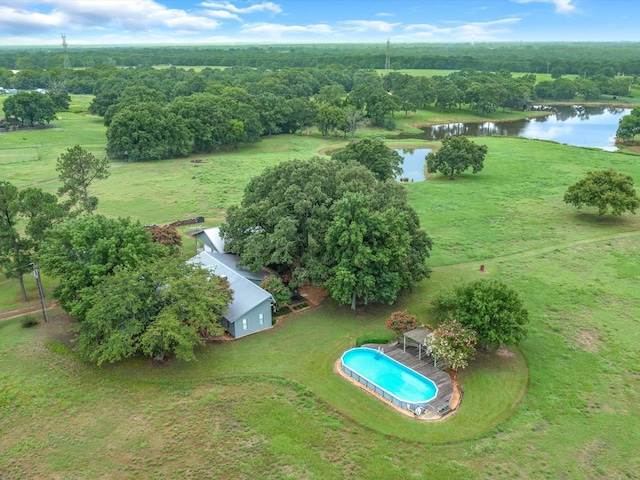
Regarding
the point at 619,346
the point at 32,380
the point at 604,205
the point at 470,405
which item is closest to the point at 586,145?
the point at 604,205

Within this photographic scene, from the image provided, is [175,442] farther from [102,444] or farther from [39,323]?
[39,323]

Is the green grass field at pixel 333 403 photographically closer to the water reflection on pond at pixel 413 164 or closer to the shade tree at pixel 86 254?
the shade tree at pixel 86 254

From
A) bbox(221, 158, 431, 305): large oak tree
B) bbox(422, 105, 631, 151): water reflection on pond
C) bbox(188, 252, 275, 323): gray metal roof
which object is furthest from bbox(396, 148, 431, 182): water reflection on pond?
bbox(188, 252, 275, 323): gray metal roof

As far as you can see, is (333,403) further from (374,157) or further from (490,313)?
(374,157)

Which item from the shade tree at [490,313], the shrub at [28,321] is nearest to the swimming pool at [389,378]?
the shade tree at [490,313]

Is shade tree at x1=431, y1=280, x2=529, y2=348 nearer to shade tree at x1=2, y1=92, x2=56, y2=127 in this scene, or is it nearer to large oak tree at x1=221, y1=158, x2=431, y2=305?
large oak tree at x1=221, y1=158, x2=431, y2=305

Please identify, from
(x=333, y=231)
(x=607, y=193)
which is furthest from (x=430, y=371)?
(x=607, y=193)
